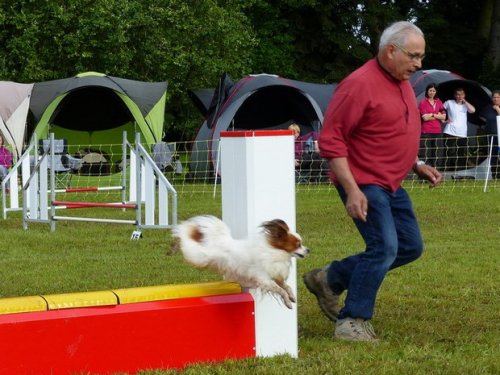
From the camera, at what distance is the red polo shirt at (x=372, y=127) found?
15.1 ft

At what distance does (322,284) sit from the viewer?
5180 millimetres

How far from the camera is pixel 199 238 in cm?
427

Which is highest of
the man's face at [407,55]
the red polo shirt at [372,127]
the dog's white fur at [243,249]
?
the man's face at [407,55]

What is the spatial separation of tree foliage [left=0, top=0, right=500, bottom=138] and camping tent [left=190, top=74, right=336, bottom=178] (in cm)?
373

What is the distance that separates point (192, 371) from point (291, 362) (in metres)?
0.46

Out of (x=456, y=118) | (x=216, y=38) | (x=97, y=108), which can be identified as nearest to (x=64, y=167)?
(x=97, y=108)

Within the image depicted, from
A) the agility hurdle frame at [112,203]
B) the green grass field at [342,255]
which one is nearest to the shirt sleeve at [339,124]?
the green grass field at [342,255]

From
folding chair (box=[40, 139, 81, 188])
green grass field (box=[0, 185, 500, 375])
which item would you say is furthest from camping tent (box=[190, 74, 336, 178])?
green grass field (box=[0, 185, 500, 375])

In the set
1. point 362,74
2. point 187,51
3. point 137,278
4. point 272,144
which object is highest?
point 187,51

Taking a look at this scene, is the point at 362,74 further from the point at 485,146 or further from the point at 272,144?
the point at 485,146

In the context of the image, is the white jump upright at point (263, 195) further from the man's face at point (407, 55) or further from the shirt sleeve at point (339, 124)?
the man's face at point (407, 55)

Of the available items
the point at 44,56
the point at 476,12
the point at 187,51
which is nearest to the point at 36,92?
the point at 44,56

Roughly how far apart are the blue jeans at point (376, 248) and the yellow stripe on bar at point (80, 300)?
1.23 meters

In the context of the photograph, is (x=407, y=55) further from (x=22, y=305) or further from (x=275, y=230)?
(x=22, y=305)
